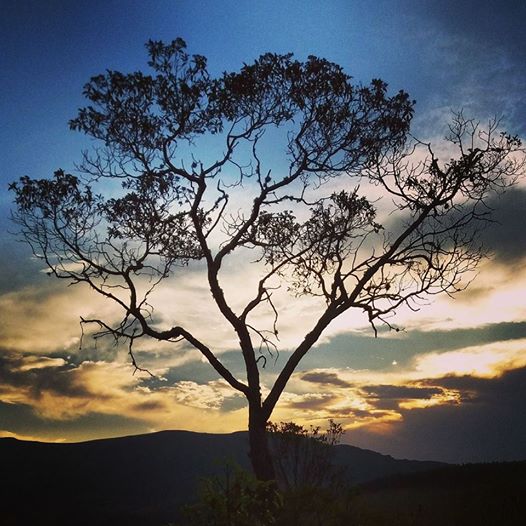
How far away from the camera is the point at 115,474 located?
48.8 meters

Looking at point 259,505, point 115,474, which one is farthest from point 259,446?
point 115,474

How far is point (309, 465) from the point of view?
19.0 metres

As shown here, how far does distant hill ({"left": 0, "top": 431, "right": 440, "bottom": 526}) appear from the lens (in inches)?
1415

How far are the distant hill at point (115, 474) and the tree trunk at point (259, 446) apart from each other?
22.0 m

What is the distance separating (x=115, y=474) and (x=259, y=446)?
4011 cm

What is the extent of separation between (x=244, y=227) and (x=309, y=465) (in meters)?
8.87

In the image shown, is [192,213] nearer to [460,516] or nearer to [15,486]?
[460,516]

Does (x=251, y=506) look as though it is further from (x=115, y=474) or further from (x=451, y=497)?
(x=115, y=474)

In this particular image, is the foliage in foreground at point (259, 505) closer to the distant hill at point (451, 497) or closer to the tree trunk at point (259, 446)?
the distant hill at point (451, 497)

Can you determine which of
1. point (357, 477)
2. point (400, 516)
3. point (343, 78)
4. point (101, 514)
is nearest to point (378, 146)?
point (343, 78)

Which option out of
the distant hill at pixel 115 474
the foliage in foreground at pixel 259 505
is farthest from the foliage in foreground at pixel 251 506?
the distant hill at pixel 115 474

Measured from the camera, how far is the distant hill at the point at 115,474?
1415 inches

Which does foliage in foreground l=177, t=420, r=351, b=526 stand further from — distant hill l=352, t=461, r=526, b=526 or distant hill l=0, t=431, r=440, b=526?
distant hill l=0, t=431, r=440, b=526

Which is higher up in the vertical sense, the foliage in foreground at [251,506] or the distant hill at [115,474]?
the distant hill at [115,474]
